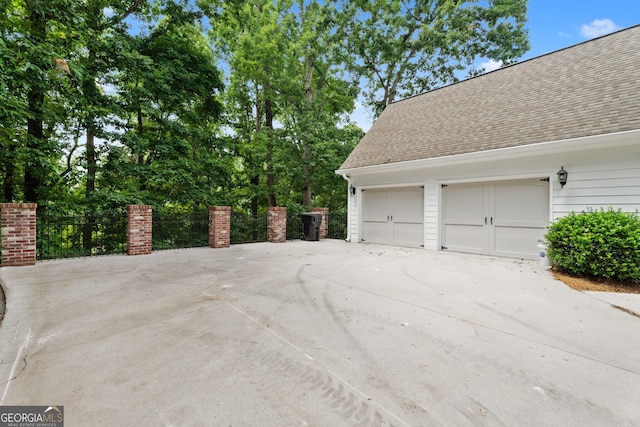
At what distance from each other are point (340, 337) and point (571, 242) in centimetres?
493

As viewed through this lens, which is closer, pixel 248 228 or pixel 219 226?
pixel 219 226

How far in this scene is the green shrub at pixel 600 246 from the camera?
436 cm

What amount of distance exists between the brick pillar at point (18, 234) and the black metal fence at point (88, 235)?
3.33 feet

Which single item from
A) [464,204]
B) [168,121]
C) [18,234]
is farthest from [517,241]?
[168,121]

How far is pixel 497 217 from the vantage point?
280 inches

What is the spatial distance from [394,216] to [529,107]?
463cm

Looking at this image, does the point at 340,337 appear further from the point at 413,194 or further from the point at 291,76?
the point at 291,76

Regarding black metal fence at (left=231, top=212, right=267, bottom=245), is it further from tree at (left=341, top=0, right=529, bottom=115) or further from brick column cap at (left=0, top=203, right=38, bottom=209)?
tree at (left=341, top=0, right=529, bottom=115)

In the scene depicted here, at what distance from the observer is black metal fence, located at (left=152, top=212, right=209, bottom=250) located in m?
8.48

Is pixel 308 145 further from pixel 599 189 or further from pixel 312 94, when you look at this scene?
pixel 599 189

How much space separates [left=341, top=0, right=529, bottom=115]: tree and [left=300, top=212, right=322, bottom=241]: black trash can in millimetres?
9696

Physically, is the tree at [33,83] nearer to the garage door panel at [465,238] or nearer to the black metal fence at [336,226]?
the black metal fence at [336,226]

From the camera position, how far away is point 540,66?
26.8ft

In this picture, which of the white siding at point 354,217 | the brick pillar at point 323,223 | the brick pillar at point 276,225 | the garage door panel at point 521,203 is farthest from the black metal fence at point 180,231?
the garage door panel at point 521,203
